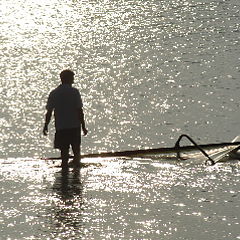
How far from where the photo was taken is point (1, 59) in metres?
45.0

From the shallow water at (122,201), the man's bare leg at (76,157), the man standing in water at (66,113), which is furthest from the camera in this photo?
the man's bare leg at (76,157)

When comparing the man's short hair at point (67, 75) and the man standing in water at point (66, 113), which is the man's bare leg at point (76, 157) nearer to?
the man standing in water at point (66, 113)

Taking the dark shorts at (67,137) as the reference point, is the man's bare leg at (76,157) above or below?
below

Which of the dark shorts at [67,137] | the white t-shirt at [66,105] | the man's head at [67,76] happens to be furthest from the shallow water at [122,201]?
the man's head at [67,76]

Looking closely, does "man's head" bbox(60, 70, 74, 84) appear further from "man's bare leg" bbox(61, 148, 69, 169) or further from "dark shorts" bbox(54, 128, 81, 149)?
"man's bare leg" bbox(61, 148, 69, 169)

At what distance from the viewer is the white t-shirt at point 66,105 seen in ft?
52.5

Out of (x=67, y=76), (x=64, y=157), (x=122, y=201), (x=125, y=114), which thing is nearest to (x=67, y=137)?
(x=64, y=157)

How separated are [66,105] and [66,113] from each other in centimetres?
15

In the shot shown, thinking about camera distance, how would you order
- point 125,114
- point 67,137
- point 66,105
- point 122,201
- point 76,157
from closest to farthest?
1. point 122,201
2. point 66,105
3. point 67,137
4. point 76,157
5. point 125,114

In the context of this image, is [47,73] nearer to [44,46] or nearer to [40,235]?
[44,46]

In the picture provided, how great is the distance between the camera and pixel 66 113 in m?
16.1

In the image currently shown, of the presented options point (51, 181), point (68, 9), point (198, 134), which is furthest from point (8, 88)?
point (68, 9)

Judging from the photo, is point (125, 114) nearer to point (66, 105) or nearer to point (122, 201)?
point (66, 105)

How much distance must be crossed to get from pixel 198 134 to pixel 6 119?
232 inches
